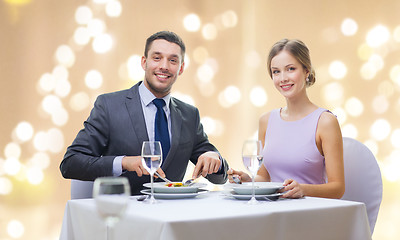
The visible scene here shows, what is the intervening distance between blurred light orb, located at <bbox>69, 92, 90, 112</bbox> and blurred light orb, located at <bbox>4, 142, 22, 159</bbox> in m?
0.41

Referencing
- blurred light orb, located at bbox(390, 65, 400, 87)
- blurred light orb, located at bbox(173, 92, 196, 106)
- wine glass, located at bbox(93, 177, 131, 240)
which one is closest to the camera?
wine glass, located at bbox(93, 177, 131, 240)

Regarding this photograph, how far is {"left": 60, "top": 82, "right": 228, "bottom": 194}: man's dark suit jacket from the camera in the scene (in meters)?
1.84

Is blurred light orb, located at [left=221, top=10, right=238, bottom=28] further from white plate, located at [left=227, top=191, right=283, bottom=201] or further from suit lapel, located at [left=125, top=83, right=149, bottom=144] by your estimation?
white plate, located at [left=227, top=191, right=283, bottom=201]

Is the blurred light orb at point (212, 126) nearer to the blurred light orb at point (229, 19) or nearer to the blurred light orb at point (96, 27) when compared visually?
the blurred light orb at point (229, 19)

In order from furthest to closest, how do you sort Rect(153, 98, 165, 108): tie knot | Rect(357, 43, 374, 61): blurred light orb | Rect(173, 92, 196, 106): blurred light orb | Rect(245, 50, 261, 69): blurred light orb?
Rect(245, 50, 261, 69): blurred light orb → Rect(173, 92, 196, 106): blurred light orb → Rect(357, 43, 374, 61): blurred light orb → Rect(153, 98, 165, 108): tie knot

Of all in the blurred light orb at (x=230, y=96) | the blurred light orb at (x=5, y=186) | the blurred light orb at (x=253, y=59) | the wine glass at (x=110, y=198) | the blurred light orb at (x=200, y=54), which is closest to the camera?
the wine glass at (x=110, y=198)

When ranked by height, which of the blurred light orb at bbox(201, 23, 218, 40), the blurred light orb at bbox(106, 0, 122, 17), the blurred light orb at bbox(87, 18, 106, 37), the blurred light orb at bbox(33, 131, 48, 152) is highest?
the blurred light orb at bbox(106, 0, 122, 17)

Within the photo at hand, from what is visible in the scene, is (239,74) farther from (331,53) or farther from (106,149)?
(106,149)

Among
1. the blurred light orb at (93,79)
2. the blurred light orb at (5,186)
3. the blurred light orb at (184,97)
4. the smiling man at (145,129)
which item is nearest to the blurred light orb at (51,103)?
the blurred light orb at (93,79)

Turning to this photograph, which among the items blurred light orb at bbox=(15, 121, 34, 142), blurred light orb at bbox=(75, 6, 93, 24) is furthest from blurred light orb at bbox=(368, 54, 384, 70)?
blurred light orb at bbox=(15, 121, 34, 142)

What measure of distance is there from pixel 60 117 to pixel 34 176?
0.40 meters

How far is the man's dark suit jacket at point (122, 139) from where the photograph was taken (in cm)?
184

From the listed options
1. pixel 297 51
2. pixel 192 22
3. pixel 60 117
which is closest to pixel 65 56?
pixel 60 117

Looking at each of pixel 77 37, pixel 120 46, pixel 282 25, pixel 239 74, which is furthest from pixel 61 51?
pixel 282 25
